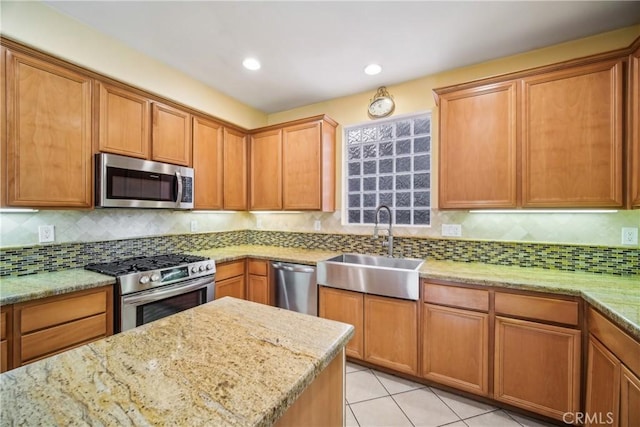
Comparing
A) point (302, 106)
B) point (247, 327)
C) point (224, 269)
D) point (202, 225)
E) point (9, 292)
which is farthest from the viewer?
point (302, 106)

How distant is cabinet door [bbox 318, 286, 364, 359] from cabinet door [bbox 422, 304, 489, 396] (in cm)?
52

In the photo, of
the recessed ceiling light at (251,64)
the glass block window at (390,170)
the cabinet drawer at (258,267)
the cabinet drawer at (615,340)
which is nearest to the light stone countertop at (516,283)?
the cabinet drawer at (615,340)

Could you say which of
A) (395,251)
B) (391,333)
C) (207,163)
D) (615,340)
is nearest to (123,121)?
(207,163)

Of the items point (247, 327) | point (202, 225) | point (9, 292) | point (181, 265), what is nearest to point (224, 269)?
point (181, 265)

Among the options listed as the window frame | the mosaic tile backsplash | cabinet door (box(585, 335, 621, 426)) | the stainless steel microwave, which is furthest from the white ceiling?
cabinet door (box(585, 335, 621, 426))

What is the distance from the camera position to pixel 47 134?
178 centimetres

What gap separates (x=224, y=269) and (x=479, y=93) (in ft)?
9.10

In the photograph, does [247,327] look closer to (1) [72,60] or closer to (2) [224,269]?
(2) [224,269]

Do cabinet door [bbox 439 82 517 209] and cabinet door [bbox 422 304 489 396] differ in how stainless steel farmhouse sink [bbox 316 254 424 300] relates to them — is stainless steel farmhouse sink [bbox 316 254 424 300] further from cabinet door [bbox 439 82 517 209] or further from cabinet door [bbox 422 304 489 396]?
cabinet door [bbox 439 82 517 209]

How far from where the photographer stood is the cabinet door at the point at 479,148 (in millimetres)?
2053

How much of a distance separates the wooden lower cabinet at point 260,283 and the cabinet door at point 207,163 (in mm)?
800

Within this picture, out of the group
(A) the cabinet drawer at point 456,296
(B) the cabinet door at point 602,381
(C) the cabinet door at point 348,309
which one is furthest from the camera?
(C) the cabinet door at point 348,309

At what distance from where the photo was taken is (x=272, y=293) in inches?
111

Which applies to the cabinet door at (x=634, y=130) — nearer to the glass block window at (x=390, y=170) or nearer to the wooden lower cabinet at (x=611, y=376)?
the wooden lower cabinet at (x=611, y=376)
